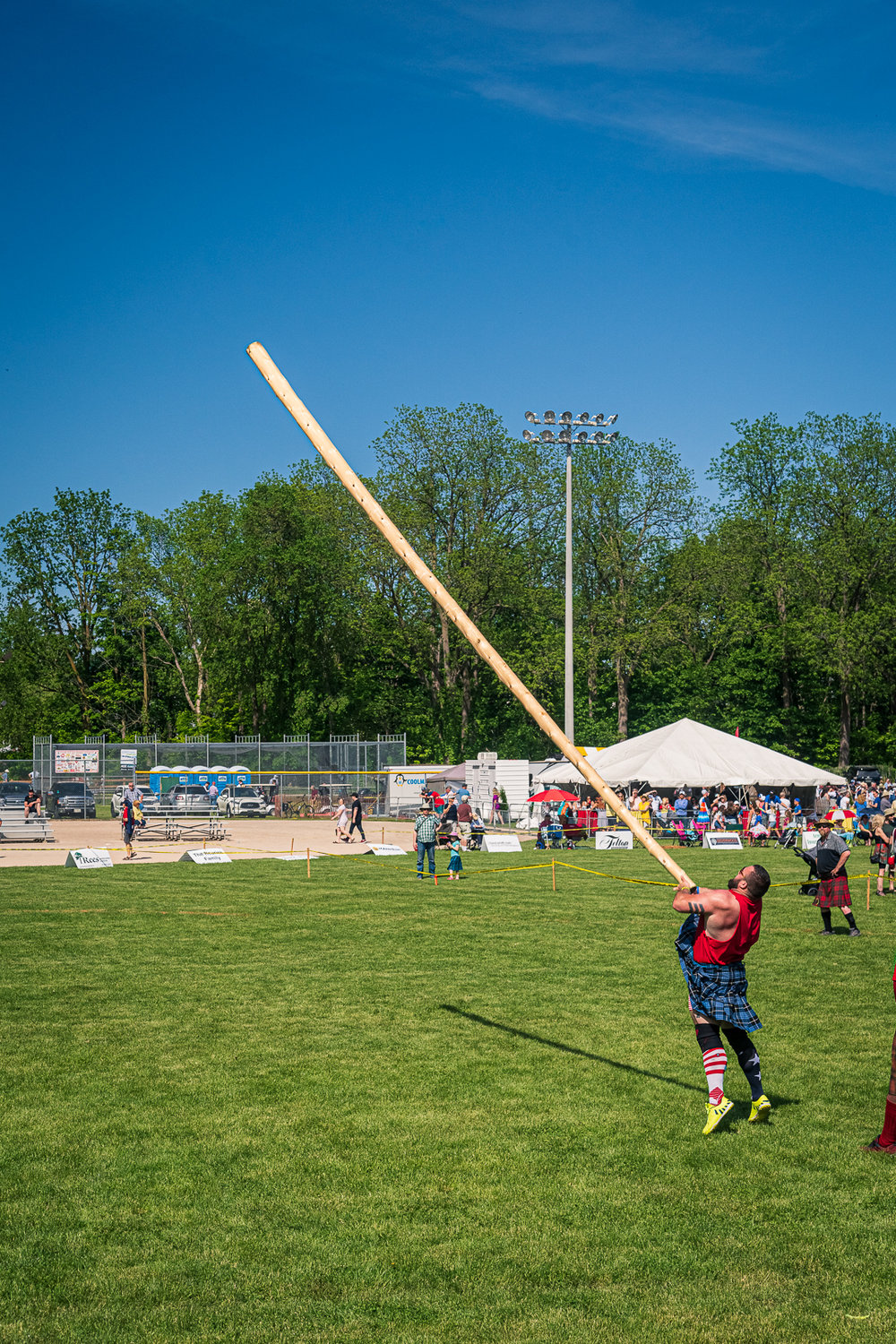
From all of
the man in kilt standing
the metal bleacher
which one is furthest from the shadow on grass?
the metal bleacher

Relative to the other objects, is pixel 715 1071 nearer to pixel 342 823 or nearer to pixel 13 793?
pixel 342 823

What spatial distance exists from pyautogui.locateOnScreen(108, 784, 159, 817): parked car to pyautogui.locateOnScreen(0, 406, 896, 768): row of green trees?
13.8m

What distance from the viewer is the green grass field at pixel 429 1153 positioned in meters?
4.93

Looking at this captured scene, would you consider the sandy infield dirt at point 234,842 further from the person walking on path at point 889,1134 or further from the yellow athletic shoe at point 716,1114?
the person walking on path at point 889,1134

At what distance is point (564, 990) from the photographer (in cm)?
1142

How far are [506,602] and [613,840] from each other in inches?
1028

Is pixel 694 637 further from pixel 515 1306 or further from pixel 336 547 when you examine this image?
pixel 515 1306

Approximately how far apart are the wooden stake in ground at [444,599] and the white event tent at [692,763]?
29290 millimetres

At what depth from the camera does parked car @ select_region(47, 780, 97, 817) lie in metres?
44.2

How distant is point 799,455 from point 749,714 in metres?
13.4

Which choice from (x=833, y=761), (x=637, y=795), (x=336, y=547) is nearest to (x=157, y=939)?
(x=637, y=795)

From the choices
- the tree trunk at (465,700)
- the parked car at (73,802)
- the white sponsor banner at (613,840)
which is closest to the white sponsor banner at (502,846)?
the white sponsor banner at (613,840)

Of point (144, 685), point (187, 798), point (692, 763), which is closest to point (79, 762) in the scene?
point (187, 798)

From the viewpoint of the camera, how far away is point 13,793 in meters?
45.6
